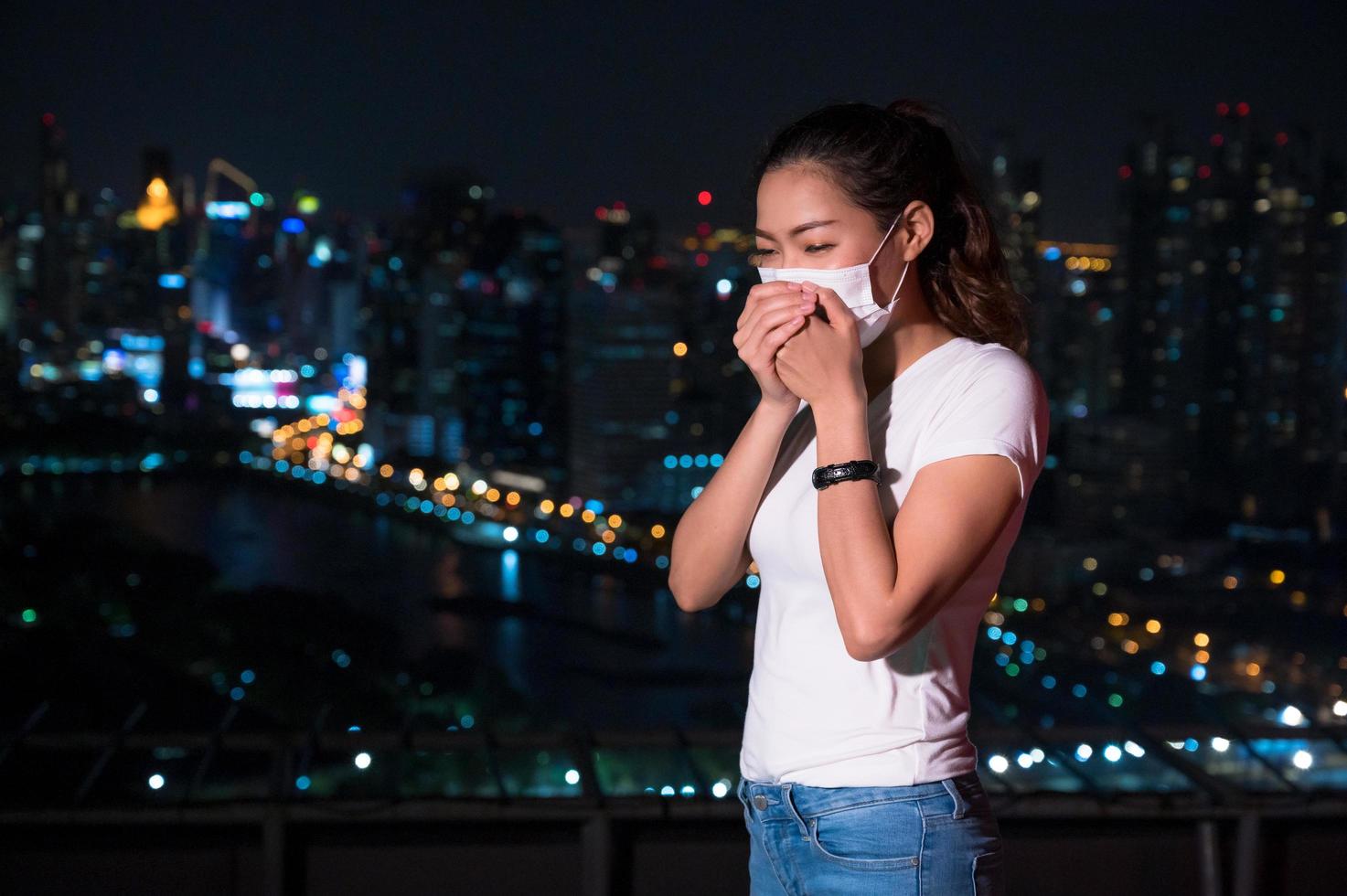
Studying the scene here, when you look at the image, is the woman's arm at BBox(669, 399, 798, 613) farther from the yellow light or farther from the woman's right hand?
the yellow light

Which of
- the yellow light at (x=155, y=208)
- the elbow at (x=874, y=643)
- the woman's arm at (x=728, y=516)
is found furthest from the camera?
the yellow light at (x=155, y=208)

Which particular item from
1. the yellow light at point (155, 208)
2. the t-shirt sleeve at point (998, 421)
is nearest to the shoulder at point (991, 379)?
the t-shirt sleeve at point (998, 421)

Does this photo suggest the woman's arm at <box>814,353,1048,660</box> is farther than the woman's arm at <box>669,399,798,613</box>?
No

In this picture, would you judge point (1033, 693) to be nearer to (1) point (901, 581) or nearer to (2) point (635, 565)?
(2) point (635, 565)

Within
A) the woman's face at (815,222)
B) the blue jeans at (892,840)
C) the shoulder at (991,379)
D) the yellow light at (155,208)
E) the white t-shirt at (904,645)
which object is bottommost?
the blue jeans at (892,840)

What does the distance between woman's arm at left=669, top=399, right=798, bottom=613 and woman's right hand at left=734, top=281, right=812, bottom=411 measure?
25 millimetres

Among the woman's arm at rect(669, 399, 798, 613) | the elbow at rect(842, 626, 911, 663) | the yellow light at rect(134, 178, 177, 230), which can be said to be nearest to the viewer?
the elbow at rect(842, 626, 911, 663)

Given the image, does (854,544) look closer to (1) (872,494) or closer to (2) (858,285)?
(1) (872,494)

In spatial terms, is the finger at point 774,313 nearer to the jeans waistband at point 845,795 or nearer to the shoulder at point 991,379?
the shoulder at point 991,379

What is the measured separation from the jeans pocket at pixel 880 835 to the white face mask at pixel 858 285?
28cm

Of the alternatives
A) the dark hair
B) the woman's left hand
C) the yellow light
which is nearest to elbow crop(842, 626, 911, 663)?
the woman's left hand

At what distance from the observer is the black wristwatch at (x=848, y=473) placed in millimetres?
648

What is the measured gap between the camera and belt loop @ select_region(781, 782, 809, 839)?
2.22 ft

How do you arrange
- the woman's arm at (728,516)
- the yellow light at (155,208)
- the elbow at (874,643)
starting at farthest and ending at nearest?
the yellow light at (155,208), the woman's arm at (728,516), the elbow at (874,643)
